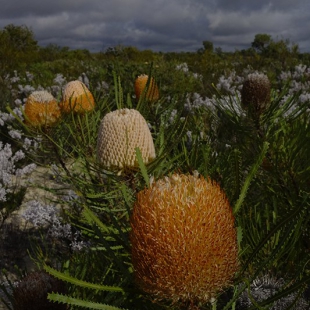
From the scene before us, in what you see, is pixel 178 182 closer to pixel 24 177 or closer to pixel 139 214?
pixel 139 214

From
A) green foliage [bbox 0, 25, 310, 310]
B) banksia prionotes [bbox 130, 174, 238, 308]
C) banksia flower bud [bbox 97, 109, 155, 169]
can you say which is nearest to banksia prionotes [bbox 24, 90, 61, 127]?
green foliage [bbox 0, 25, 310, 310]

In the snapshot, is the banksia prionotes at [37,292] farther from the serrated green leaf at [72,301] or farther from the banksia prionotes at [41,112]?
the banksia prionotes at [41,112]

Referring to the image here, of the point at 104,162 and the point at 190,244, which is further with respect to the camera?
the point at 104,162

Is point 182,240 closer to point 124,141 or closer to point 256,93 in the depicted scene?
point 124,141

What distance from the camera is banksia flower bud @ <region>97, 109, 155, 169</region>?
1.14 metres

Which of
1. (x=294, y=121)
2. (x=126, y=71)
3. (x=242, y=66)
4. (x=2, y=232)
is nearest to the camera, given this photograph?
(x=294, y=121)

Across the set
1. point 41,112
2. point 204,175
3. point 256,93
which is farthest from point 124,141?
point 41,112

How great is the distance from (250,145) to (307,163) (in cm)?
29

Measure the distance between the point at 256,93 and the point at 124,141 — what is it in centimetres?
74

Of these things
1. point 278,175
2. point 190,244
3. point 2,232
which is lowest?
point 2,232

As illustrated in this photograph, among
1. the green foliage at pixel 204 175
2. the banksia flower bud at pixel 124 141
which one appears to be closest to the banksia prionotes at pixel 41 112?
the green foliage at pixel 204 175

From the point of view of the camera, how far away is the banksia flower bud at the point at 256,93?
5.41 ft

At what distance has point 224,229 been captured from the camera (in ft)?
2.32

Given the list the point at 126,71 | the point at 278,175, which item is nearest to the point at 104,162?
the point at 278,175
